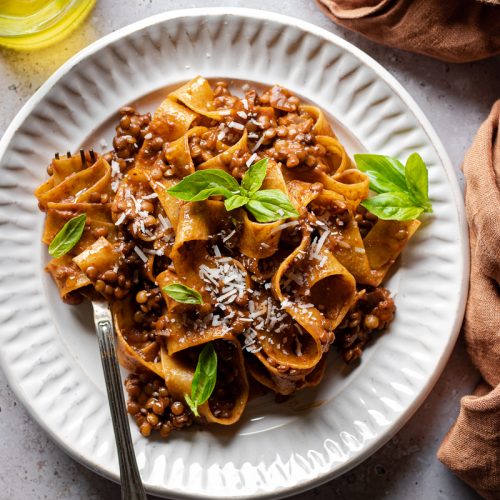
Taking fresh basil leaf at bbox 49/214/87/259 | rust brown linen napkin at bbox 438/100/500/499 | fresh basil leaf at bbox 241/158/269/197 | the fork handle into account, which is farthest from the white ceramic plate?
fresh basil leaf at bbox 241/158/269/197

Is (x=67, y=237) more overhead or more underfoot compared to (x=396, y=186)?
more underfoot

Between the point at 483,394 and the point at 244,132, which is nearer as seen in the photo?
the point at 244,132

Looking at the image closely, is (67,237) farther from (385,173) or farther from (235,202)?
(385,173)

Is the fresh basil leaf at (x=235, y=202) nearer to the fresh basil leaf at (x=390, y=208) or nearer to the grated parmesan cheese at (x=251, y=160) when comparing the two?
the grated parmesan cheese at (x=251, y=160)

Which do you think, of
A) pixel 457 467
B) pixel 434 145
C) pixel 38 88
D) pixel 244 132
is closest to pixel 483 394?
pixel 457 467

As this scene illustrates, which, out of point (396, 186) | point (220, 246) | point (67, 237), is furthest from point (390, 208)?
point (67, 237)

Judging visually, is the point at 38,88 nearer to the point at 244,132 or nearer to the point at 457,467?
the point at 244,132

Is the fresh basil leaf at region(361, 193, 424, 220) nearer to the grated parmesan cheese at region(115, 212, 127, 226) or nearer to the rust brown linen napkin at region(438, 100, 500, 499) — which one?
the rust brown linen napkin at region(438, 100, 500, 499)
